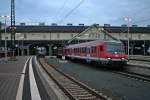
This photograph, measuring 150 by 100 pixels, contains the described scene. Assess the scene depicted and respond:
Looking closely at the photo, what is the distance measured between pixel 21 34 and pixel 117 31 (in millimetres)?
32991

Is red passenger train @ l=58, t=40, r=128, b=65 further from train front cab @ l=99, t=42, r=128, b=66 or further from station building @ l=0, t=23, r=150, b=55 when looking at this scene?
station building @ l=0, t=23, r=150, b=55

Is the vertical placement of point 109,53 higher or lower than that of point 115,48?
lower

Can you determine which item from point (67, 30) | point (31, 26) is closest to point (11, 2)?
point (67, 30)

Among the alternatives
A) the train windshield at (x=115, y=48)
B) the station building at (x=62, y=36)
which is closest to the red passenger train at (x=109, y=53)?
the train windshield at (x=115, y=48)

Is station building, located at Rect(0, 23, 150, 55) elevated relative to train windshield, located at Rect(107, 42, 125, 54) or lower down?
elevated

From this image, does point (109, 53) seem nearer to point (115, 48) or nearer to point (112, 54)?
point (112, 54)

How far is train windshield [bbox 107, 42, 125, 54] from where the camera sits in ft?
123

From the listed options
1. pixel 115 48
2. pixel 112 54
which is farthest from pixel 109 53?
pixel 115 48

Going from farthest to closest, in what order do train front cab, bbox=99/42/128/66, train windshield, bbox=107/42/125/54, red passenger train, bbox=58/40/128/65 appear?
train windshield, bbox=107/42/125/54, red passenger train, bbox=58/40/128/65, train front cab, bbox=99/42/128/66

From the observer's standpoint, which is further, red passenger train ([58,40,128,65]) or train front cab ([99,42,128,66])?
red passenger train ([58,40,128,65])

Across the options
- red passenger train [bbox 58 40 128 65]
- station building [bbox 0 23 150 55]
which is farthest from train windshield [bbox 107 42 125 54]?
station building [bbox 0 23 150 55]

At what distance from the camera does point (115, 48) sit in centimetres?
3778

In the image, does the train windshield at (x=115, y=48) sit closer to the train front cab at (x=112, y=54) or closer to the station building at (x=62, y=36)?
the train front cab at (x=112, y=54)

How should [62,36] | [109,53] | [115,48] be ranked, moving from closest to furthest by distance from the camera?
[109,53] → [115,48] → [62,36]
